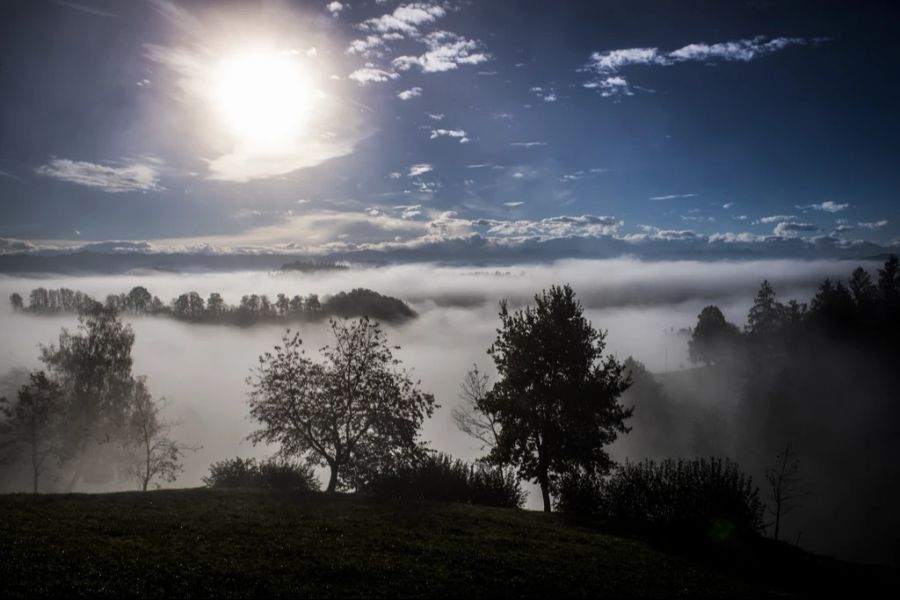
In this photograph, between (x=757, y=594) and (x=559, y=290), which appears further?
(x=559, y=290)

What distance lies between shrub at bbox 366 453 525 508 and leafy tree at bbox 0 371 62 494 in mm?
43297

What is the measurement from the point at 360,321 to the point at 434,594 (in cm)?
2598

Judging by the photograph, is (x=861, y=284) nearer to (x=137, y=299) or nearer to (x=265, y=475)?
(x=265, y=475)

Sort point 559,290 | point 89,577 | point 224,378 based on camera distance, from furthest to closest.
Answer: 1. point 224,378
2. point 559,290
3. point 89,577

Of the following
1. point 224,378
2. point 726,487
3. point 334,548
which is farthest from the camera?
point 224,378

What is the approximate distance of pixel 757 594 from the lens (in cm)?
1738

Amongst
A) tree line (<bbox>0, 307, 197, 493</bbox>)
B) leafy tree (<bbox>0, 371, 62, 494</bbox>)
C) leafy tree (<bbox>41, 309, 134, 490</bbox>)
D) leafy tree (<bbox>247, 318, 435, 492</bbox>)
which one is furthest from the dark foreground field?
leafy tree (<bbox>41, 309, 134, 490</bbox>)

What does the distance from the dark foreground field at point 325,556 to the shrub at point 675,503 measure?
11.4 ft

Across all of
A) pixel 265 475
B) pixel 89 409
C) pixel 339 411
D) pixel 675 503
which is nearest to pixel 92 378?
pixel 89 409

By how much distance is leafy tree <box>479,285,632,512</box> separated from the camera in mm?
35094

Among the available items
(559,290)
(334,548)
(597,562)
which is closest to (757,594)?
(597,562)

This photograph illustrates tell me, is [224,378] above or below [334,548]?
below

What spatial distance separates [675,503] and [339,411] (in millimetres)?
21861

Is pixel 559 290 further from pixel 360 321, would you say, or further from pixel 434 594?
pixel 434 594
